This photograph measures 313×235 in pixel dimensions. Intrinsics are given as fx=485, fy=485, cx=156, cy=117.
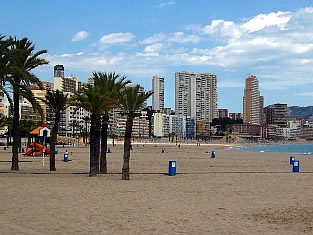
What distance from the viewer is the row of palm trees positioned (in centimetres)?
2156

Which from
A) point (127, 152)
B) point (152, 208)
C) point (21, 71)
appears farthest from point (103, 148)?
point (152, 208)

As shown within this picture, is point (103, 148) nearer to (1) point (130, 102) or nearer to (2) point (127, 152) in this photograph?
(2) point (127, 152)

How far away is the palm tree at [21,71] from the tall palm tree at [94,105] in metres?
1.95

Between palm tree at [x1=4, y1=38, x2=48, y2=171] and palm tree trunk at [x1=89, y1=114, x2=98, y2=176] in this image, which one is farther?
palm tree trunk at [x1=89, y1=114, x2=98, y2=176]

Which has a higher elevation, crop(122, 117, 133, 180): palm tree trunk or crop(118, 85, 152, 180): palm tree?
crop(118, 85, 152, 180): palm tree

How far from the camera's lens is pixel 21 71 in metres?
20.6

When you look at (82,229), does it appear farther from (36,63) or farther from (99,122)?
(36,63)

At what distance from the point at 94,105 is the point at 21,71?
407 centimetres

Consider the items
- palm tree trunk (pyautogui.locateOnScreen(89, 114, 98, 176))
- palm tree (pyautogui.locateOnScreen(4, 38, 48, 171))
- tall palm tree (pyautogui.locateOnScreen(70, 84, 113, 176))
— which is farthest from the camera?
palm tree trunk (pyautogui.locateOnScreen(89, 114, 98, 176))

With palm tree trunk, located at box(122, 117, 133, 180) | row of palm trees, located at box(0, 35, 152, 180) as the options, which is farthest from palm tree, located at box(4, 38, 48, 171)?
palm tree trunk, located at box(122, 117, 133, 180)

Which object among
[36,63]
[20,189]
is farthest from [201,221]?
[36,63]

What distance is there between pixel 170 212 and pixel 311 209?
3.81m

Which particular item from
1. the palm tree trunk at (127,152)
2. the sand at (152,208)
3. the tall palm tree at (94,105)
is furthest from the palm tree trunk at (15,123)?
the palm tree trunk at (127,152)

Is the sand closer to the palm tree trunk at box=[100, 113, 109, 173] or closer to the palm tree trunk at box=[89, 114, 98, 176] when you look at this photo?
the palm tree trunk at box=[89, 114, 98, 176]
